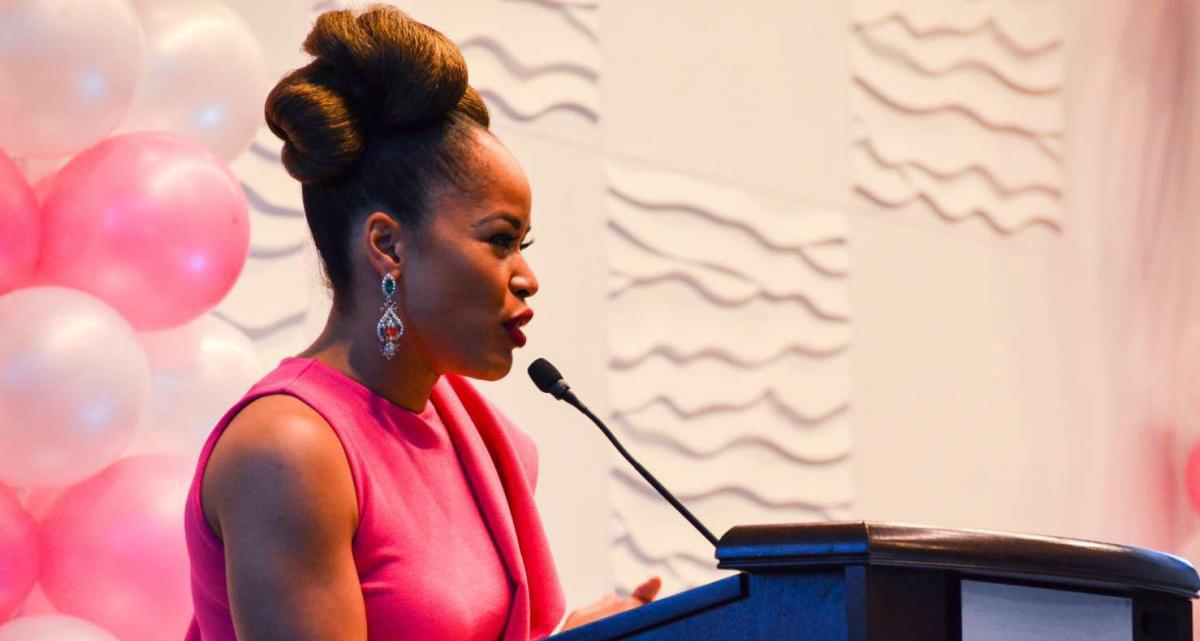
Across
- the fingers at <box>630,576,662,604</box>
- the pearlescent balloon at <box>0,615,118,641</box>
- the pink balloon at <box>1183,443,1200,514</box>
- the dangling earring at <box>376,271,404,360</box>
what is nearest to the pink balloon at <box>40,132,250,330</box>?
Answer: the pearlescent balloon at <box>0,615,118,641</box>

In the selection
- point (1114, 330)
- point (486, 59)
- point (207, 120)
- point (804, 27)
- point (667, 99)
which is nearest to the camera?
point (207, 120)

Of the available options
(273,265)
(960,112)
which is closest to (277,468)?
(273,265)

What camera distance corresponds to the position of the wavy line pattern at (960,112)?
396 centimetres

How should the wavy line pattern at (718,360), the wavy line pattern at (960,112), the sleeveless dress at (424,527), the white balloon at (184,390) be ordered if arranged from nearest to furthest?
the sleeveless dress at (424,527) → the white balloon at (184,390) → the wavy line pattern at (718,360) → the wavy line pattern at (960,112)

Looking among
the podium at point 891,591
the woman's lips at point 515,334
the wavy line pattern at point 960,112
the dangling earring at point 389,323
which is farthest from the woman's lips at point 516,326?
the wavy line pattern at point 960,112

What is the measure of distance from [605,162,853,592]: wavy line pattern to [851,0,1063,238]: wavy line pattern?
311 millimetres

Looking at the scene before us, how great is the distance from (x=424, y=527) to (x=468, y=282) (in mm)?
230

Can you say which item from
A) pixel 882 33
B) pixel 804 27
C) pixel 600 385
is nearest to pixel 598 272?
pixel 600 385

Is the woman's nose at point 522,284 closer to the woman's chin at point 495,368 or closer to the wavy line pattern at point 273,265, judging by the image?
the woman's chin at point 495,368

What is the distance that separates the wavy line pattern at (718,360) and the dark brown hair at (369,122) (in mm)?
1834

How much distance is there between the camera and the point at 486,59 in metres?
3.14

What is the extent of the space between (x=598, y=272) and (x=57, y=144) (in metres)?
1.52

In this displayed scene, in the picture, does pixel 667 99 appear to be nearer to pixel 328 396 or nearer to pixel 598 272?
pixel 598 272

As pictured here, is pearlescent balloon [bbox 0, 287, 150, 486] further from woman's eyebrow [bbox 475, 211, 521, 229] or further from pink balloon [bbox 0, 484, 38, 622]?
woman's eyebrow [bbox 475, 211, 521, 229]
